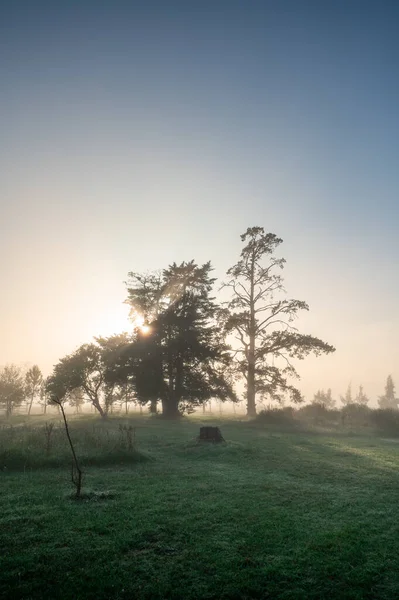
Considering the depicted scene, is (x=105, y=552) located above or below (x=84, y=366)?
below

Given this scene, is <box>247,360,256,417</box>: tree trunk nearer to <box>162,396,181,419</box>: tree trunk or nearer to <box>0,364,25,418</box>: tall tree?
<box>162,396,181,419</box>: tree trunk

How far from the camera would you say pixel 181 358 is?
4003 cm

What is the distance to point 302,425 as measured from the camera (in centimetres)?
2933

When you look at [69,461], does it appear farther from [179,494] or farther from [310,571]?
[310,571]

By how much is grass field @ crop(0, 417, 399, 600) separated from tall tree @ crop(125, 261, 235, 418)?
25.8 metres

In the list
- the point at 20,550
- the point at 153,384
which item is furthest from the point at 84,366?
the point at 20,550

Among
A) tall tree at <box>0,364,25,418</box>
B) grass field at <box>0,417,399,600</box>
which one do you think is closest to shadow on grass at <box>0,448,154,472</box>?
grass field at <box>0,417,399,600</box>

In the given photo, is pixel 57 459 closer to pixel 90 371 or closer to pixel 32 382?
pixel 90 371

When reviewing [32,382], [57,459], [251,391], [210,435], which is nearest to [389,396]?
[251,391]

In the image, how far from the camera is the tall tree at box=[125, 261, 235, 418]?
128 ft

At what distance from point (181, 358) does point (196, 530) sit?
33326mm

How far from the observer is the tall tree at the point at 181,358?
1533 inches

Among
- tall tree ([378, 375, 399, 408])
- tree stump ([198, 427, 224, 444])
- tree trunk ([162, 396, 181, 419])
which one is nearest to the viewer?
tree stump ([198, 427, 224, 444])

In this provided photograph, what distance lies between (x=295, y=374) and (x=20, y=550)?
3379cm
